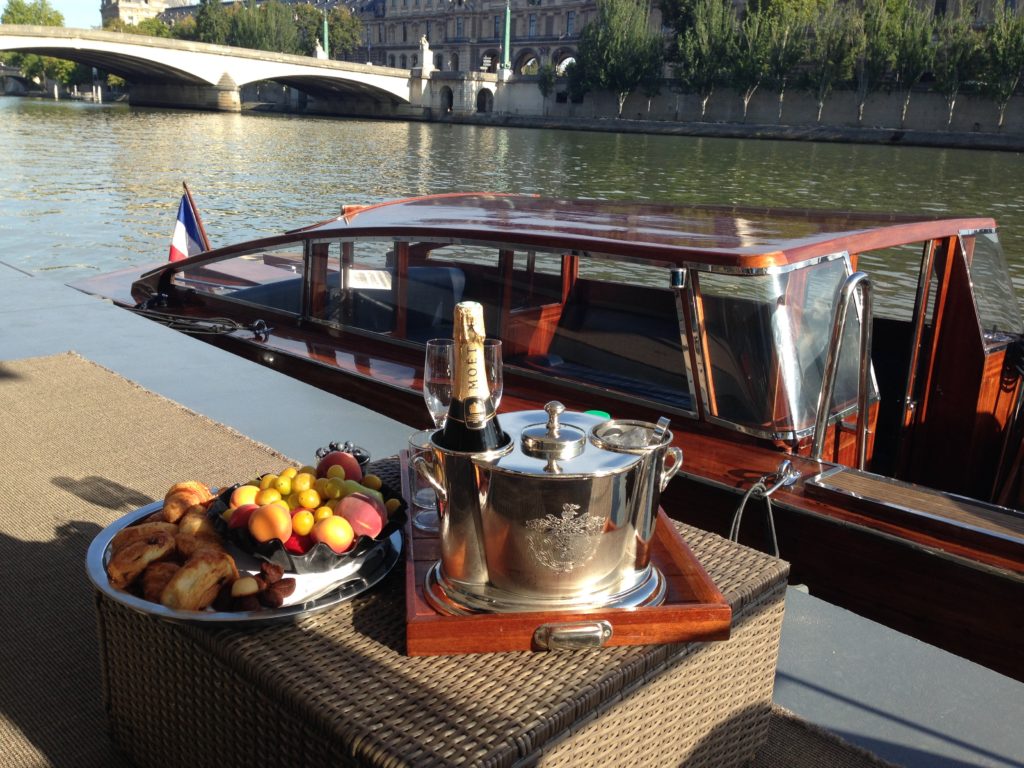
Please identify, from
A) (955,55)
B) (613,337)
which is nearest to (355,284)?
(613,337)

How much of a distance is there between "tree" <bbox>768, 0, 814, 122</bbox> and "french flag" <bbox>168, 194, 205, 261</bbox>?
39522 millimetres

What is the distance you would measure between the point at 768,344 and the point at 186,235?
5.55 meters

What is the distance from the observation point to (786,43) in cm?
4212

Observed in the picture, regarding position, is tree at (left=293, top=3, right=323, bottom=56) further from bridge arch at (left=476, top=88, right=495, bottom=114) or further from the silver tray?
the silver tray

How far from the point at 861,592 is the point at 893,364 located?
4.98ft

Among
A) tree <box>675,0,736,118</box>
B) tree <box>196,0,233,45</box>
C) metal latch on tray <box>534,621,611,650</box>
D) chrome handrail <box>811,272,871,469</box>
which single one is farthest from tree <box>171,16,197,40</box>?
metal latch on tray <box>534,621,611,650</box>

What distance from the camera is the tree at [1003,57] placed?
119 ft

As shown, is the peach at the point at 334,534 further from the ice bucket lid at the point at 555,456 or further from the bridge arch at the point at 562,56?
the bridge arch at the point at 562,56

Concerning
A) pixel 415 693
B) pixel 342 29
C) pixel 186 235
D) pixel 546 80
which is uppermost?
pixel 342 29

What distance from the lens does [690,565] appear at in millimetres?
1419

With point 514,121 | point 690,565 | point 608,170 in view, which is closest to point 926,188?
point 608,170

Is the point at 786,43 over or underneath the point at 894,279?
over

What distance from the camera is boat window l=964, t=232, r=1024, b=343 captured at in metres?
3.39

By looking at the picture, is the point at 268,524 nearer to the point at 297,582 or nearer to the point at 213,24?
the point at 297,582
